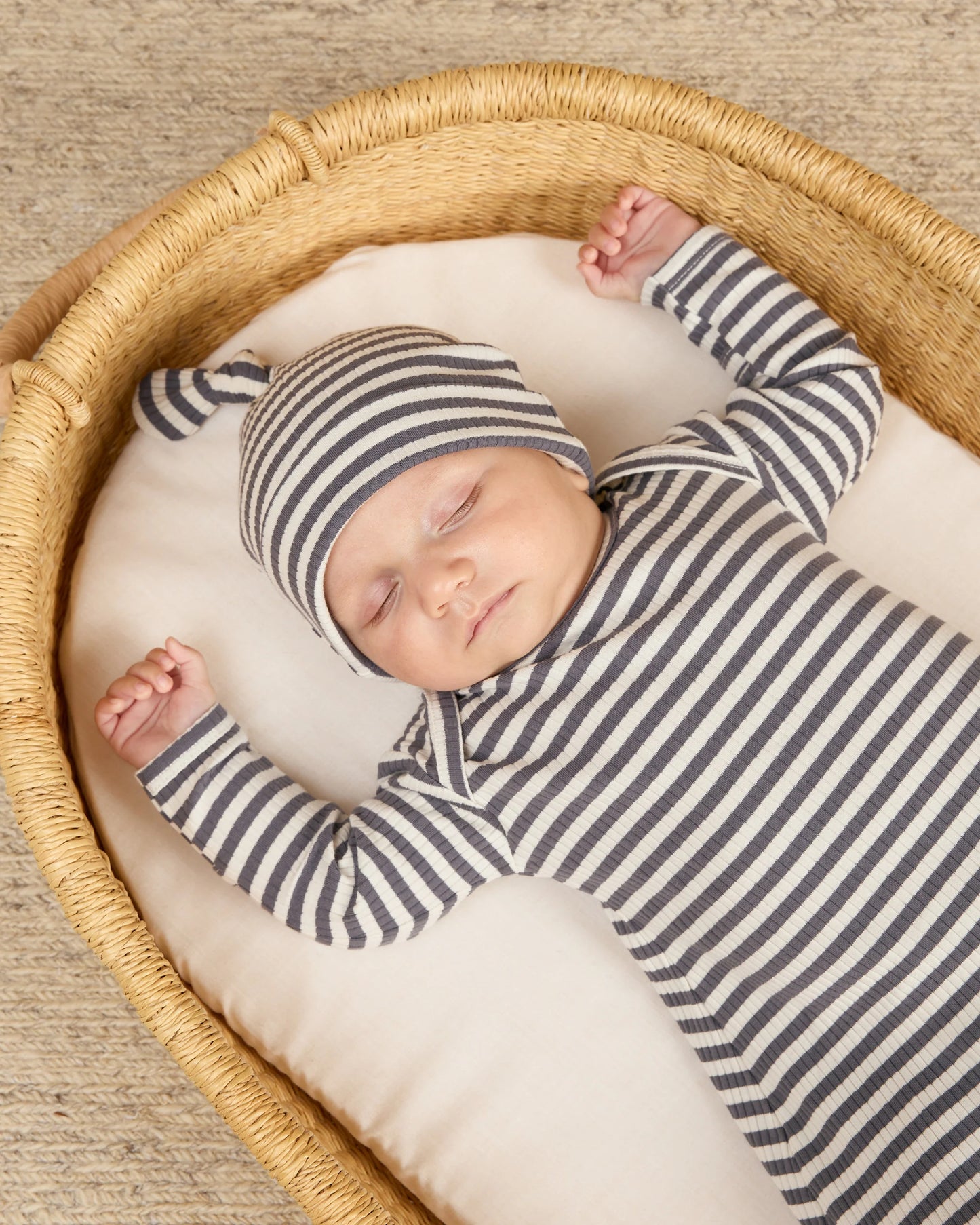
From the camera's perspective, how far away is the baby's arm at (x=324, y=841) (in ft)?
3.38

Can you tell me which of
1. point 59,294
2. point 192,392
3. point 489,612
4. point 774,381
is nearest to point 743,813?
point 489,612

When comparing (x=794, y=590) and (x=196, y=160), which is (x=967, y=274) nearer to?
(x=794, y=590)

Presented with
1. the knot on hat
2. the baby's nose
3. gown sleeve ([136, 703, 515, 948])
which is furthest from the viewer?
the knot on hat

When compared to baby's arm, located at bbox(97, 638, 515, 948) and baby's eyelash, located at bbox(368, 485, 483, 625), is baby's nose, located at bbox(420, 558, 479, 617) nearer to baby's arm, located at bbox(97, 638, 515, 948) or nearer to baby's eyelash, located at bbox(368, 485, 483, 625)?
baby's eyelash, located at bbox(368, 485, 483, 625)

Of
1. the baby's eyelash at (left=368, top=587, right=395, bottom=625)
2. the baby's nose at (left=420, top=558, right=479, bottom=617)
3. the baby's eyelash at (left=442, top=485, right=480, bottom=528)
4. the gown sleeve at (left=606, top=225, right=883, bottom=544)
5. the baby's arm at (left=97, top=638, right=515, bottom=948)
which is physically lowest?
the baby's arm at (left=97, top=638, right=515, bottom=948)

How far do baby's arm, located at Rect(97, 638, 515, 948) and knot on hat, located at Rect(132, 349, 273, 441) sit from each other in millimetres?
261

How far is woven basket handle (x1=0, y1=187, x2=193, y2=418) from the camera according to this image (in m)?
1.12

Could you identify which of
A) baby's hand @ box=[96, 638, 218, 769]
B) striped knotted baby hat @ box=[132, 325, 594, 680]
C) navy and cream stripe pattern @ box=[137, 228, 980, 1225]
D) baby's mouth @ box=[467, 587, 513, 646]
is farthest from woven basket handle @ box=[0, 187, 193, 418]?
baby's mouth @ box=[467, 587, 513, 646]

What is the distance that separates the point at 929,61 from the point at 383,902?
1.34 metres

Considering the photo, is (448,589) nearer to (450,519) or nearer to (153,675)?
(450,519)

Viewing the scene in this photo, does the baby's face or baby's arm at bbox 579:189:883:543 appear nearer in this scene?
the baby's face

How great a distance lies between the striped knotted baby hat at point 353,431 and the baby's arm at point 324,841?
0.14 m

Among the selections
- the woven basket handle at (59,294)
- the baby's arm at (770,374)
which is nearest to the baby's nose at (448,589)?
the baby's arm at (770,374)

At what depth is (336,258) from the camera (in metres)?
1.30
